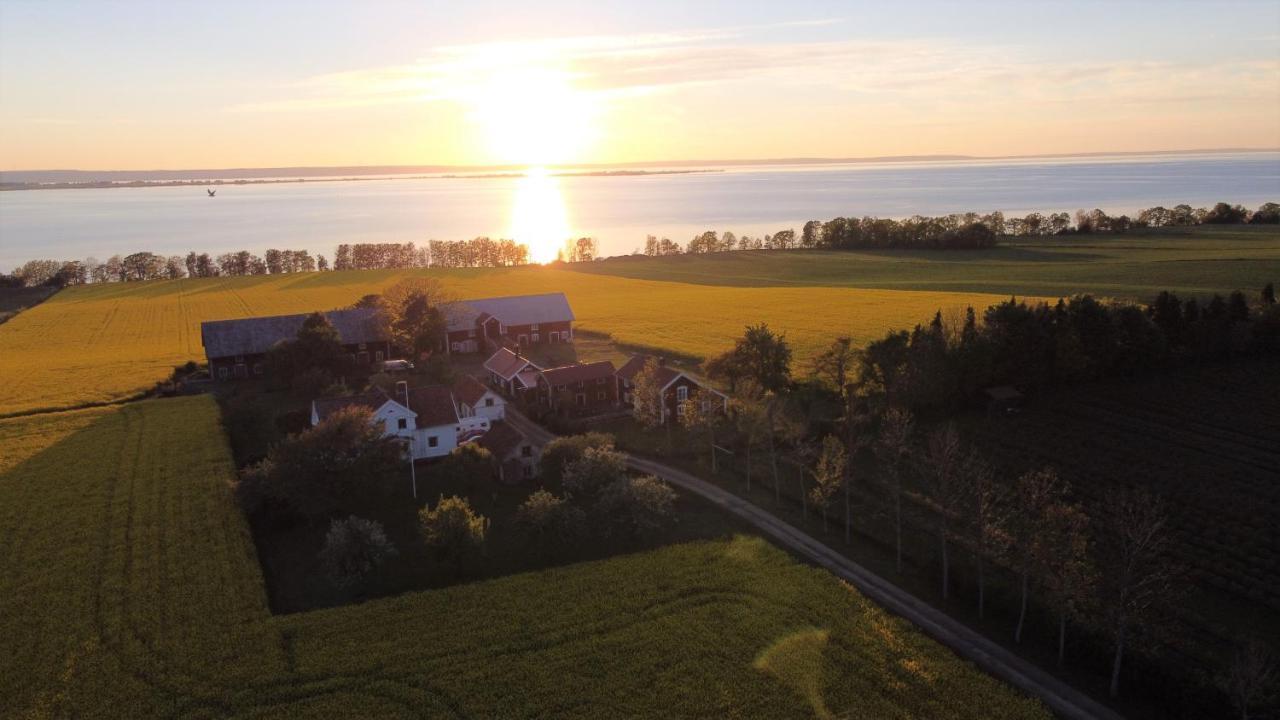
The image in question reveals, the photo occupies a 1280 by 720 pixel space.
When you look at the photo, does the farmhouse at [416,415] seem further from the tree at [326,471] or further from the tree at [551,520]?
the tree at [551,520]

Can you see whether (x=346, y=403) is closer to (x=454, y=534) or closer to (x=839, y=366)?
(x=454, y=534)

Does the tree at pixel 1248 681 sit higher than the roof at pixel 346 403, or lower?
lower

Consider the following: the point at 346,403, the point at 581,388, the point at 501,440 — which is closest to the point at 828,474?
the point at 501,440

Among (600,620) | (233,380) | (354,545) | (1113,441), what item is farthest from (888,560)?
(233,380)

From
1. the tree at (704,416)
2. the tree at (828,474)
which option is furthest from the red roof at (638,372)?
the tree at (828,474)

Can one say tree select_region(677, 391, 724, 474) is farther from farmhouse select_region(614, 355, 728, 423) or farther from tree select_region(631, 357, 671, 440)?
tree select_region(631, 357, 671, 440)

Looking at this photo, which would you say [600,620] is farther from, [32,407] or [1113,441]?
[32,407]

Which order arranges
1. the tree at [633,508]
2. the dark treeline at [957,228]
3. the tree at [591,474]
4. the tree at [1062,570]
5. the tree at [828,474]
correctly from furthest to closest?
the dark treeline at [957,228] → the tree at [591,474] → the tree at [633,508] → the tree at [828,474] → the tree at [1062,570]
